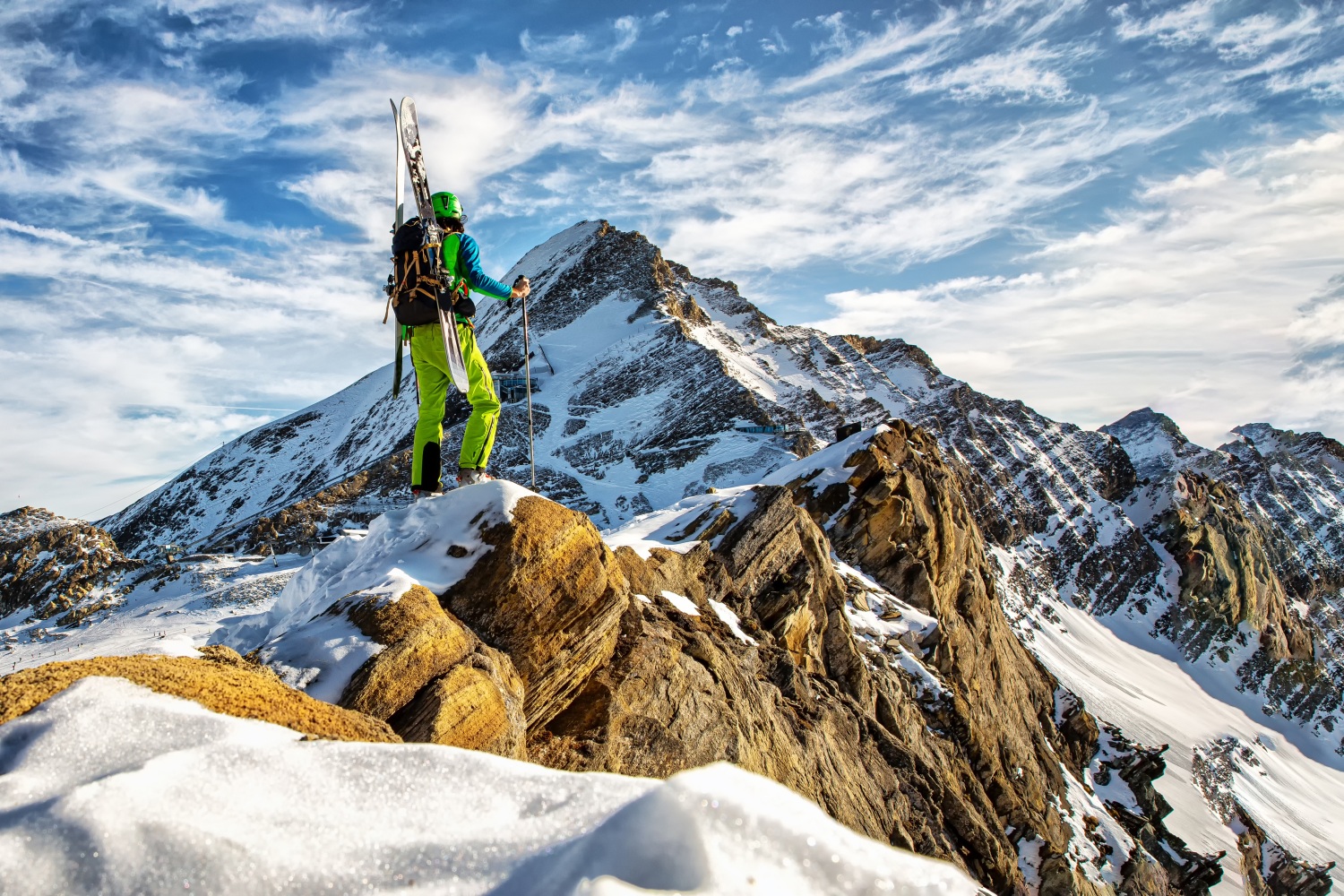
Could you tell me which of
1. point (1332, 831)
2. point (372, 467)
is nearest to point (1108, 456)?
point (1332, 831)

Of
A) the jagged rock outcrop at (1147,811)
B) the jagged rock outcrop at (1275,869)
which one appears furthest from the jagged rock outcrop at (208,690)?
the jagged rock outcrop at (1275,869)

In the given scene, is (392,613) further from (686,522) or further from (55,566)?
(55,566)

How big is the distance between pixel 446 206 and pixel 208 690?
565 centimetres

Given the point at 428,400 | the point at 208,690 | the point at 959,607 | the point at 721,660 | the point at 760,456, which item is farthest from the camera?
the point at 760,456

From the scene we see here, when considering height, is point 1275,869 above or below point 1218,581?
below

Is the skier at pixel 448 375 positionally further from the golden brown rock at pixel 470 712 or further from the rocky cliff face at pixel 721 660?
the golden brown rock at pixel 470 712

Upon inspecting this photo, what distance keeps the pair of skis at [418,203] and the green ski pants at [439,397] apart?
107 mm

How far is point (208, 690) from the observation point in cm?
327

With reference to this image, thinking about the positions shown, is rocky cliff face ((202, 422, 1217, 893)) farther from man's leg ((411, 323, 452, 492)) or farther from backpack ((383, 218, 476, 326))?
backpack ((383, 218, 476, 326))

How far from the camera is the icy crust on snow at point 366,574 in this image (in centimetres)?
497

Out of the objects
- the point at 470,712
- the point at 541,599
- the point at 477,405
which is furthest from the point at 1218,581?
the point at 470,712

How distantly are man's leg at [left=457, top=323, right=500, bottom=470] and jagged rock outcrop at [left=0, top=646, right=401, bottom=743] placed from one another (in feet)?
12.6

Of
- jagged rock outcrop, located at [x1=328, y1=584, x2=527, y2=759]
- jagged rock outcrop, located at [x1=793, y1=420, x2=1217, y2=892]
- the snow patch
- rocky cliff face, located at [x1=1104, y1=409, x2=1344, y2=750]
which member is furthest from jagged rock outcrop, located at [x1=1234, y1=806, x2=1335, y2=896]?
jagged rock outcrop, located at [x1=328, y1=584, x2=527, y2=759]

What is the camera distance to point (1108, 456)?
128000 millimetres
